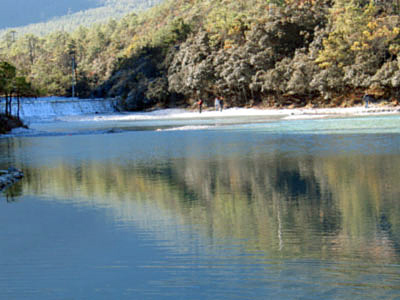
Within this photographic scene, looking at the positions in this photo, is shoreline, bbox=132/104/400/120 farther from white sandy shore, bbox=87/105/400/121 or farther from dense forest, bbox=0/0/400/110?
dense forest, bbox=0/0/400/110

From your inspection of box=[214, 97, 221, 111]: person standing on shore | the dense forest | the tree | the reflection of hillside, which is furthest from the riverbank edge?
box=[214, 97, 221, 111]: person standing on shore

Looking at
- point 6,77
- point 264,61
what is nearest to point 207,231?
point 6,77

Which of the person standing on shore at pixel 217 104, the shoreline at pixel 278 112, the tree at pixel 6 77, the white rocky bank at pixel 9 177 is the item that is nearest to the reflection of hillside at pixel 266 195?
the white rocky bank at pixel 9 177

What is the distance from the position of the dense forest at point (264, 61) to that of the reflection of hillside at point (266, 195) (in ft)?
117

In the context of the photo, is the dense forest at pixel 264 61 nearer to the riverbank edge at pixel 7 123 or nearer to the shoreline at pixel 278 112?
the shoreline at pixel 278 112

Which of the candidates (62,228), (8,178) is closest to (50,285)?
(62,228)

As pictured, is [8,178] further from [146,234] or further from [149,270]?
[149,270]

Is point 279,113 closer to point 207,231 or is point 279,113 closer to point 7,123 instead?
point 7,123

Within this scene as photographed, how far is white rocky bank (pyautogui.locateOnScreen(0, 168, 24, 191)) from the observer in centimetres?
1309

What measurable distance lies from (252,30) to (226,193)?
53770mm

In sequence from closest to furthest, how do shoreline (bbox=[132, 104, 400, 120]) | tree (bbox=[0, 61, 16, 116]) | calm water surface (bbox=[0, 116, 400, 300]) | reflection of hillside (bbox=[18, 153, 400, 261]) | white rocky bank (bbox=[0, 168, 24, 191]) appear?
calm water surface (bbox=[0, 116, 400, 300]) < reflection of hillside (bbox=[18, 153, 400, 261]) < white rocky bank (bbox=[0, 168, 24, 191]) < tree (bbox=[0, 61, 16, 116]) < shoreline (bbox=[132, 104, 400, 120])

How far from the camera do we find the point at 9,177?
13812 millimetres

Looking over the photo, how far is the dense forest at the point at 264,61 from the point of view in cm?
5153

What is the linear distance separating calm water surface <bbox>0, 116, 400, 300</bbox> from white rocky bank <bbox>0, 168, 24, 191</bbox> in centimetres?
28
